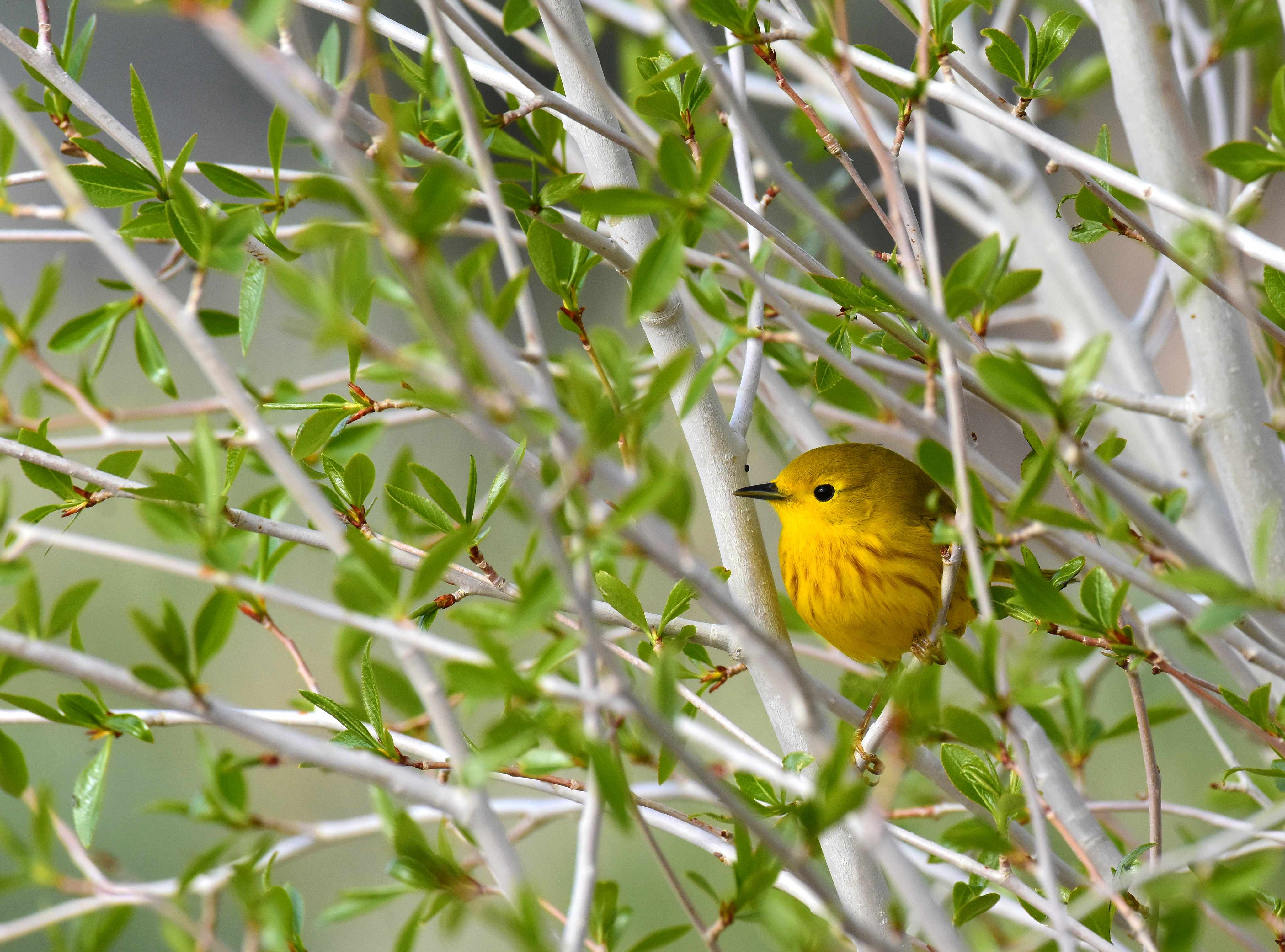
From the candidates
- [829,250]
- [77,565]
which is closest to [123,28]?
[77,565]

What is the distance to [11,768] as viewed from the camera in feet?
2.83

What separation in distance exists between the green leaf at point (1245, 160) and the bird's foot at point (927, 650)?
50 centimetres

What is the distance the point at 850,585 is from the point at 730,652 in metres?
0.55

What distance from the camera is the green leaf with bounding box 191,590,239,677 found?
2.46 feet

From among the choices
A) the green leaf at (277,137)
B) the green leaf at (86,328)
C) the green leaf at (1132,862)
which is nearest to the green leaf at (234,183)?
the green leaf at (277,137)

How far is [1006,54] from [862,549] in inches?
32.6

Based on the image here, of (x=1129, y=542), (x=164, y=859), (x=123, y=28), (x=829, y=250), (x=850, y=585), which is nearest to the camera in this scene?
(x=1129, y=542)

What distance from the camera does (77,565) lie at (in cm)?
376

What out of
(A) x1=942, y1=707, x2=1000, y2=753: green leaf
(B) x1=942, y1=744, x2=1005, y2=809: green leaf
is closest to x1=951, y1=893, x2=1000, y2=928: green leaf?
(B) x1=942, y1=744, x2=1005, y2=809: green leaf

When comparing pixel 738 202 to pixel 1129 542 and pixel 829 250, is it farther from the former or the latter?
pixel 829 250

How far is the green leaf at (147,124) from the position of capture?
1.02 metres

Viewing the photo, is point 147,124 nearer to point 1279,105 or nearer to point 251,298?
point 251,298

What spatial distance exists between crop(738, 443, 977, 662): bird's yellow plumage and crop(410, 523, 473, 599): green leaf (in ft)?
3.18

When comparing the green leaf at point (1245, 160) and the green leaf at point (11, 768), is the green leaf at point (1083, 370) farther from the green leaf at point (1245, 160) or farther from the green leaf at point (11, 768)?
the green leaf at point (11, 768)
